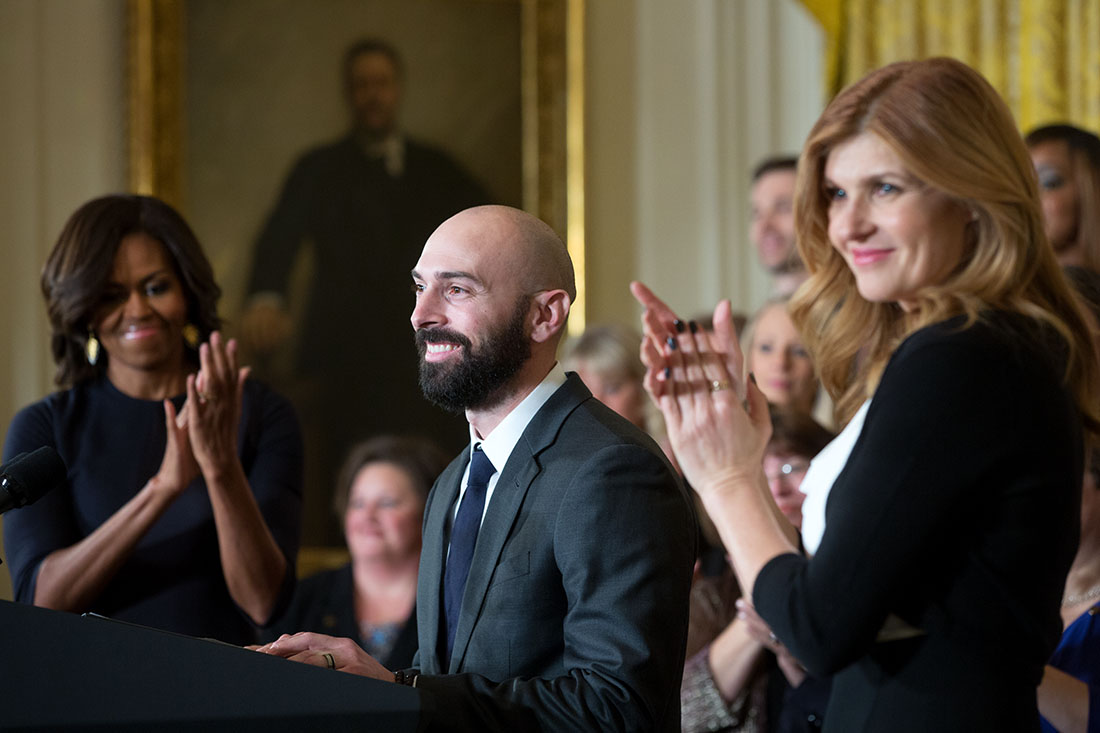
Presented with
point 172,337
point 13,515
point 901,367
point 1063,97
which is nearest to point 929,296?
point 901,367

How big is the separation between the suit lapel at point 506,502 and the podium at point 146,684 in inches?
21.4

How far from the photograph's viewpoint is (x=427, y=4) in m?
6.85

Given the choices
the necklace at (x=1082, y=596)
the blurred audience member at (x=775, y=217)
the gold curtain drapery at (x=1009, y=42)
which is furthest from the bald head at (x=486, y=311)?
the gold curtain drapery at (x=1009, y=42)

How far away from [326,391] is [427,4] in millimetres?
2155

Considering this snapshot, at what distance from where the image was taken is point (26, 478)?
1892mm

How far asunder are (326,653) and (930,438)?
954mm

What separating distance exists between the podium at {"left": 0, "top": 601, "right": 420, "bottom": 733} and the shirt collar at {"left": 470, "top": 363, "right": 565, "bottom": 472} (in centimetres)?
74

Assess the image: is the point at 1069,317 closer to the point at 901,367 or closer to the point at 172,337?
the point at 901,367

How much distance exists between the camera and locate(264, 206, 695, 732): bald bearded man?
1.98 meters

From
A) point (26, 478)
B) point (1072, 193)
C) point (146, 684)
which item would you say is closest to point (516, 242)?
point (26, 478)

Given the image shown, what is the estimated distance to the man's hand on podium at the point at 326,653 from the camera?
1934mm

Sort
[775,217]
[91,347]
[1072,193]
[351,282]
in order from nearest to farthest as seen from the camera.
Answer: [91,347], [1072,193], [775,217], [351,282]

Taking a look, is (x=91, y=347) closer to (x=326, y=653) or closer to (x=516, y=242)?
(x=516, y=242)

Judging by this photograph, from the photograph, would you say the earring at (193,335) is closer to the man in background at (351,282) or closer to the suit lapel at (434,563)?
the suit lapel at (434,563)
